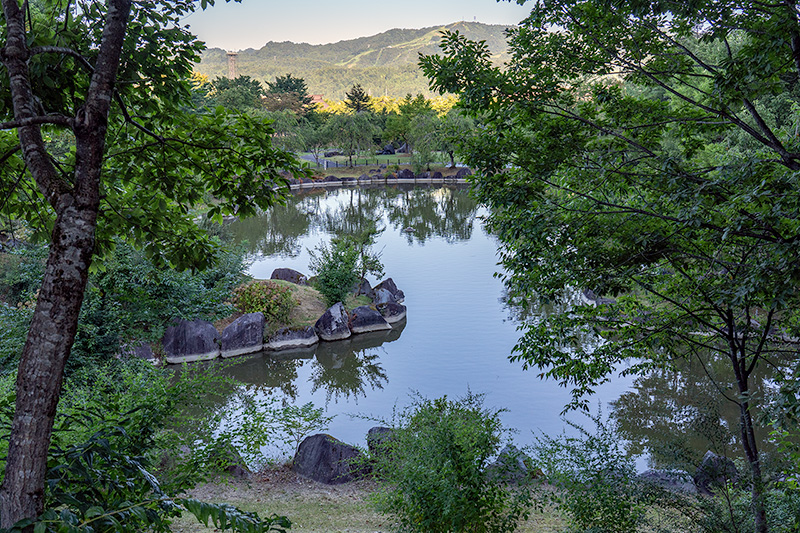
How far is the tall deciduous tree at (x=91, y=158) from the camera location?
2.40 m

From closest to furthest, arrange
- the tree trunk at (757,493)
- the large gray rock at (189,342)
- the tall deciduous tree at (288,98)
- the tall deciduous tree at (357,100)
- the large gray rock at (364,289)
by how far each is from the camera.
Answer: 1. the tree trunk at (757,493)
2. the large gray rock at (189,342)
3. the large gray rock at (364,289)
4. the tall deciduous tree at (288,98)
5. the tall deciduous tree at (357,100)

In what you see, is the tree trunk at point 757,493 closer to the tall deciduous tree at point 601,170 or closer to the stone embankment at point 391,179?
the tall deciduous tree at point 601,170

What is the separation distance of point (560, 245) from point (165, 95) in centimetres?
385

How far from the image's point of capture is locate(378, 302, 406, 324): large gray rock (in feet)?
55.0

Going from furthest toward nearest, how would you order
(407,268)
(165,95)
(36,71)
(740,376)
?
(407,268) → (740,376) → (165,95) → (36,71)

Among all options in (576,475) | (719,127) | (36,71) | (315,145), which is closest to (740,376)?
(576,475)

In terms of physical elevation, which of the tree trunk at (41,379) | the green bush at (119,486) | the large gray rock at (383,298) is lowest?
the large gray rock at (383,298)

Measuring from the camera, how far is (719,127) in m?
5.73

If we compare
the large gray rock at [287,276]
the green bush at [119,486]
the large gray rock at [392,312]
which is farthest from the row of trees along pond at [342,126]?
the green bush at [119,486]

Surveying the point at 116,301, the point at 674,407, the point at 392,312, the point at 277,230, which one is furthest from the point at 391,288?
the point at 277,230

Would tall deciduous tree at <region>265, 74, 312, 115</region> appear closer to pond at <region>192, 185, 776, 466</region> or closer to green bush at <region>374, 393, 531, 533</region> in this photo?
pond at <region>192, 185, 776, 466</region>

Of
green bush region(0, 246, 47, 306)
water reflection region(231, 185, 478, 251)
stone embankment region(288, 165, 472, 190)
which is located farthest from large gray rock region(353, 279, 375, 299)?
stone embankment region(288, 165, 472, 190)

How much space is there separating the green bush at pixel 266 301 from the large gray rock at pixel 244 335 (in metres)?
0.61

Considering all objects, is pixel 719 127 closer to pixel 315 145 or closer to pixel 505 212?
pixel 505 212
